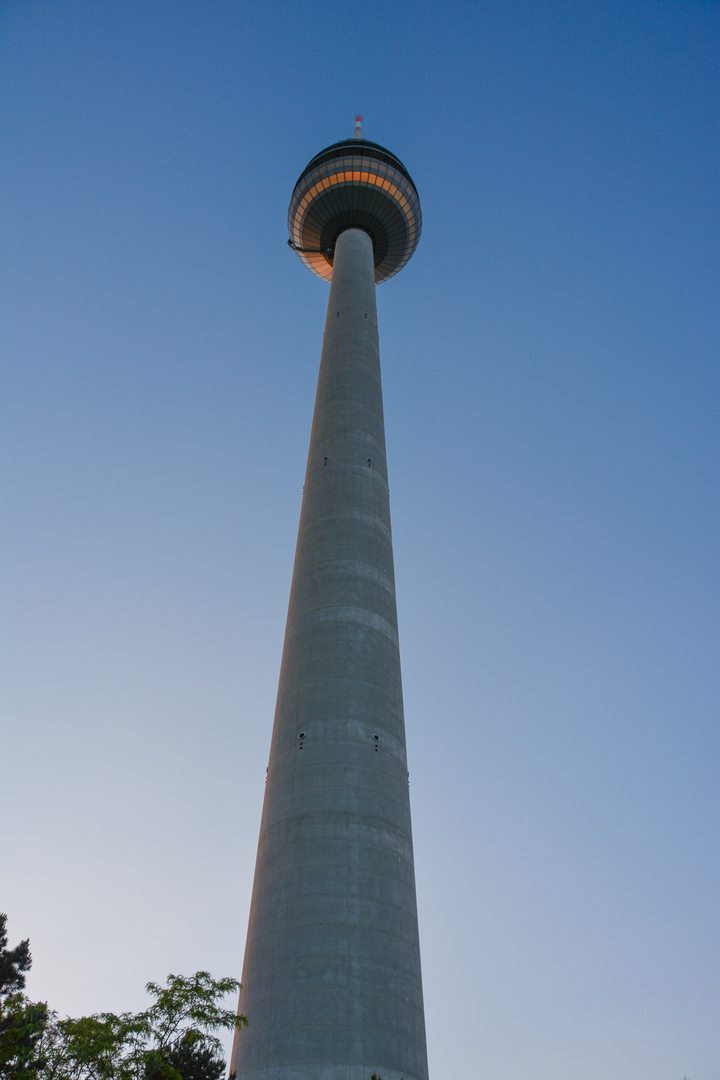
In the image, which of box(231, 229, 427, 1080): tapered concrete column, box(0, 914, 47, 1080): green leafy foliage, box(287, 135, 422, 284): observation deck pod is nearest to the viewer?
box(0, 914, 47, 1080): green leafy foliage

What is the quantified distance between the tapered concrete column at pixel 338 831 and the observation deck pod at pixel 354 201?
2495 cm

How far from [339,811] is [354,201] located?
1754 inches

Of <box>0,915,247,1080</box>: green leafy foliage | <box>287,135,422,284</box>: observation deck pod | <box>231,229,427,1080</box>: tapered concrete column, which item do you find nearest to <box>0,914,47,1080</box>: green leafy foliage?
<box>0,915,247,1080</box>: green leafy foliage

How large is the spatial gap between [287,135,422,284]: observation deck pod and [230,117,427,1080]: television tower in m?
17.9

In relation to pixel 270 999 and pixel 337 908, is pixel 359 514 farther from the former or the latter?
pixel 270 999

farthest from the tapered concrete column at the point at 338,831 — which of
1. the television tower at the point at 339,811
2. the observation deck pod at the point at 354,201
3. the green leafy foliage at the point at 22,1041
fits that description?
the observation deck pod at the point at 354,201

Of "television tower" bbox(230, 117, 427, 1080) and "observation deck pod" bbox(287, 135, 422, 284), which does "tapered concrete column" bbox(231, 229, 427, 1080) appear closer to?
"television tower" bbox(230, 117, 427, 1080)

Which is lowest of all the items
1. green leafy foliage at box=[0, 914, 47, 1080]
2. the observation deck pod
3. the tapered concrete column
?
green leafy foliage at box=[0, 914, 47, 1080]

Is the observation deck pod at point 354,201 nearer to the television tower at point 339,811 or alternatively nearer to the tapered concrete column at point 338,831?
the television tower at point 339,811

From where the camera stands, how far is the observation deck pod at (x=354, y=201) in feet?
190

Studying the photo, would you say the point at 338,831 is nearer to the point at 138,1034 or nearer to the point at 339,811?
the point at 339,811

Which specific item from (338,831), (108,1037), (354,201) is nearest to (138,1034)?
(108,1037)

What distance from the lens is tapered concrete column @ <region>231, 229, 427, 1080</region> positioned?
984 inches

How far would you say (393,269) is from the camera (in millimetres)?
63094
